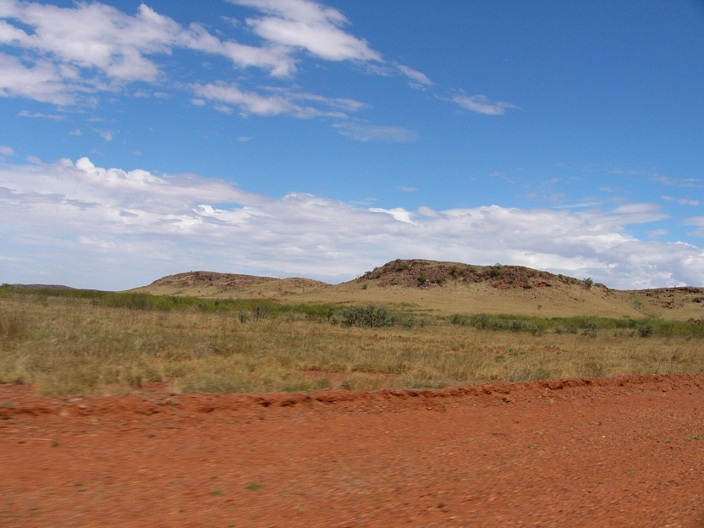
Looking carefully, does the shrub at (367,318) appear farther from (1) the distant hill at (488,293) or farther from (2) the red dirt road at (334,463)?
(1) the distant hill at (488,293)

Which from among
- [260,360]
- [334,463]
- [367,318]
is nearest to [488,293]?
[367,318]

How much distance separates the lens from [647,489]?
6883 mm

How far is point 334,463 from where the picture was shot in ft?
23.6

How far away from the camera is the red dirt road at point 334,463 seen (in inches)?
215

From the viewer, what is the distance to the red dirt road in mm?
5469

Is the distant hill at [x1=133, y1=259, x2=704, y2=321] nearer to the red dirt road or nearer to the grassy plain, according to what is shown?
the grassy plain

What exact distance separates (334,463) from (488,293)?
3348 inches

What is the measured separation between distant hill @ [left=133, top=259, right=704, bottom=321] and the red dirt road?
61.2 meters

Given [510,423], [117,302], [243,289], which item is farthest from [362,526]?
[243,289]

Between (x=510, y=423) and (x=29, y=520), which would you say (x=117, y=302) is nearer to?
(x=510, y=423)

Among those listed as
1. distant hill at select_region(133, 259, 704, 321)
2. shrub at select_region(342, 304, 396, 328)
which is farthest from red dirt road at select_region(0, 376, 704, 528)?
distant hill at select_region(133, 259, 704, 321)

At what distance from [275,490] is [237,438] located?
79.4 inches

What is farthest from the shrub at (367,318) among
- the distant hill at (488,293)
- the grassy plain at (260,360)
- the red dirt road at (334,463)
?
the distant hill at (488,293)

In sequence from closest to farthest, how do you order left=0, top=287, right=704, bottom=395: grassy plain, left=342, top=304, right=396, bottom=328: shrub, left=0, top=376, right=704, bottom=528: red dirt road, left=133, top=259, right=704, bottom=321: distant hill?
1. left=0, top=376, right=704, bottom=528: red dirt road
2. left=0, top=287, right=704, bottom=395: grassy plain
3. left=342, top=304, right=396, bottom=328: shrub
4. left=133, top=259, right=704, bottom=321: distant hill
